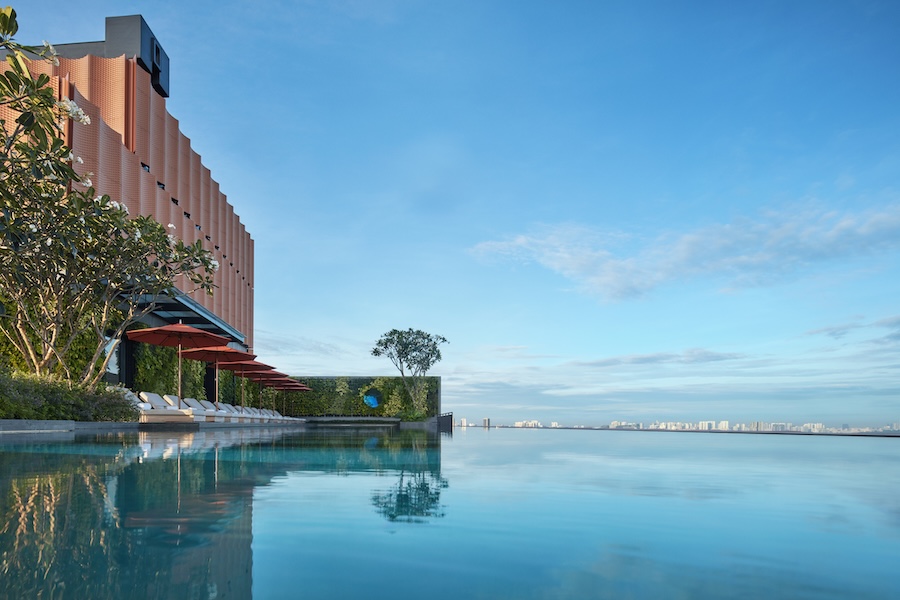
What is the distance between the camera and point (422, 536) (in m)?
3.19

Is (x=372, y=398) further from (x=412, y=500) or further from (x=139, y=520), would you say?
(x=139, y=520)

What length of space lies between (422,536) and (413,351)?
4351 cm

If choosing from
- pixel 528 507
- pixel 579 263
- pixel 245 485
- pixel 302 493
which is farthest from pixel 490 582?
pixel 579 263

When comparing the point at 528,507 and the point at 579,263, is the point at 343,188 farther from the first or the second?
the point at 528,507

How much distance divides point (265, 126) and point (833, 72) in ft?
66.0

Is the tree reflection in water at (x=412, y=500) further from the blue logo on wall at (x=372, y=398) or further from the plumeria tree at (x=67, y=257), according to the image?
the blue logo on wall at (x=372, y=398)

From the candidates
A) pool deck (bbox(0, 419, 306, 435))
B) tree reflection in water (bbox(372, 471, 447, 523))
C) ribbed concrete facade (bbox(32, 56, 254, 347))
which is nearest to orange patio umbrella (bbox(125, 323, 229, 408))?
ribbed concrete facade (bbox(32, 56, 254, 347))

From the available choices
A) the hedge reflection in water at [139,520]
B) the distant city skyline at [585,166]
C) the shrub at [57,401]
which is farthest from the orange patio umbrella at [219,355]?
the hedge reflection in water at [139,520]

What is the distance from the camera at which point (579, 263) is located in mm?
31328

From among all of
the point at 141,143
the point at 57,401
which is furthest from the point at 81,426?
the point at 141,143

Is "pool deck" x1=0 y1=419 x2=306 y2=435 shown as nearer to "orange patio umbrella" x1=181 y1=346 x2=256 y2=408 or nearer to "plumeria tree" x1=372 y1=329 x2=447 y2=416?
"orange patio umbrella" x1=181 y1=346 x2=256 y2=408

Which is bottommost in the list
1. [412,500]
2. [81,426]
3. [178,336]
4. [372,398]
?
[372,398]

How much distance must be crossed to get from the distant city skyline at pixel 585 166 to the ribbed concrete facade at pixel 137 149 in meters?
2.32

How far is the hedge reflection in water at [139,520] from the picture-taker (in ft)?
7.20
